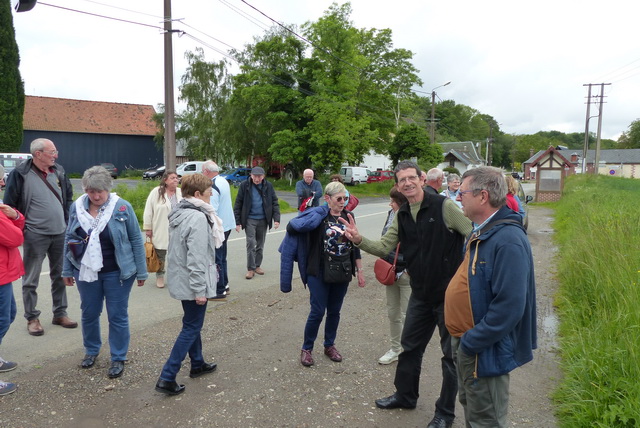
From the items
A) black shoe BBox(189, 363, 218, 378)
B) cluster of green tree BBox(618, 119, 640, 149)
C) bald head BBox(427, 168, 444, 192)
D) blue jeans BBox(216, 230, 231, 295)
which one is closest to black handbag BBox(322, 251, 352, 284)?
black shoe BBox(189, 363, 218, 378)

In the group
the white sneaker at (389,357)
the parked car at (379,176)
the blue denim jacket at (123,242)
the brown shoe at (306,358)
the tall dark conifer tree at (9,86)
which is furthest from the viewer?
the parked car at (379,176)

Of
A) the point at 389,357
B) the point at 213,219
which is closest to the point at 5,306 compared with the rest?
the point at 213,219

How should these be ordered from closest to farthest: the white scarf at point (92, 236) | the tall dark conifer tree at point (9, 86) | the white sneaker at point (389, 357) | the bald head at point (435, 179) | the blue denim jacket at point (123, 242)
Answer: the white scarf at point (92, 236) < the blue denim jacket at point (123, 242) < the white sneaker at point (389, 357) < the bald head at point (435, 179) < the tall dark conifer tree at point (9, 86)

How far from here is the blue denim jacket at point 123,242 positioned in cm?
402

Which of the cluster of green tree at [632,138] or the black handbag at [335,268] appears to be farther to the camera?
the cluster of green tree at [632,138]

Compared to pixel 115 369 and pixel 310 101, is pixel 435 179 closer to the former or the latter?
pixel 115 369

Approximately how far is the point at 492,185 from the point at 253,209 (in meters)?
5.71

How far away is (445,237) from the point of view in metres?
3.27

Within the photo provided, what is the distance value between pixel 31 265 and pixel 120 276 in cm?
150

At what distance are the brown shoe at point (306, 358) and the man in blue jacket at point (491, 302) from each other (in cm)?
198

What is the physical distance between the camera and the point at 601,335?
3900mm

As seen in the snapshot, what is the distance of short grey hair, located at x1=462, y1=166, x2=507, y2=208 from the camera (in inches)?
95.0

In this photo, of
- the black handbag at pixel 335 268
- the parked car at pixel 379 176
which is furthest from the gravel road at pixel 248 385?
the parked car at pixel 379 176

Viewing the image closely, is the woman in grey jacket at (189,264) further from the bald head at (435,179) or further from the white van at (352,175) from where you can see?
the white van at (352,175)
